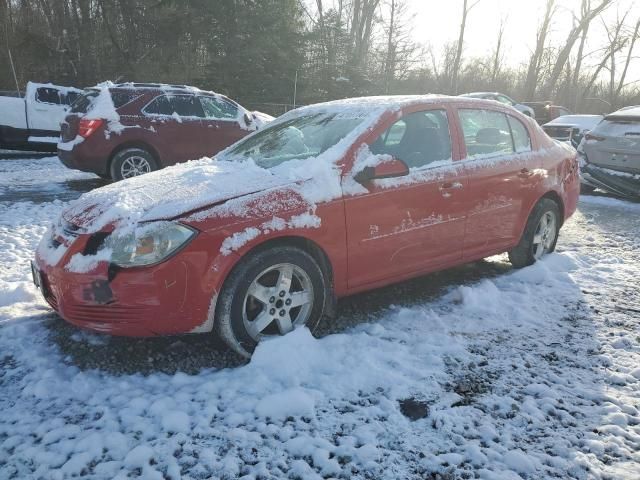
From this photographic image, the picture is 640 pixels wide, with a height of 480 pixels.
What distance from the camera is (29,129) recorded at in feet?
36.1

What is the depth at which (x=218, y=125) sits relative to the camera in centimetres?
901

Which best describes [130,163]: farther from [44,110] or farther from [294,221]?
[294,221]

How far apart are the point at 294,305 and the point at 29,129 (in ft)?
33.8

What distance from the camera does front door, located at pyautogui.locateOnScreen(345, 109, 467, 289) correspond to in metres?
3.44

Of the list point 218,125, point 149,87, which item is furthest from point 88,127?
point 218,125

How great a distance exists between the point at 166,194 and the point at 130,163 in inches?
219

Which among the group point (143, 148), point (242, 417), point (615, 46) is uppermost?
point (615, 46)

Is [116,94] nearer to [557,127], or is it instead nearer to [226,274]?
[226,274]

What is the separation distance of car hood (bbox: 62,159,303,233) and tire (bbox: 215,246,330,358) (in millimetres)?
441

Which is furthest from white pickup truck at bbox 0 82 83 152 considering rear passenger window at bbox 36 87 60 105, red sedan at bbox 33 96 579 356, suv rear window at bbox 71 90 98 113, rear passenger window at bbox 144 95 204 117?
red sedan at bbox 33 96 579 356

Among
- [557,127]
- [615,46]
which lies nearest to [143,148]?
[557,127]

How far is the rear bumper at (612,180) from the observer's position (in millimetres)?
7848

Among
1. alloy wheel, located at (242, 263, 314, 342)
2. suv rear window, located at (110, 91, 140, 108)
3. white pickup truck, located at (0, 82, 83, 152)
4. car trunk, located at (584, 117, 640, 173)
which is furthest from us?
white pickup truck, located at (0, 82, 83, 152)

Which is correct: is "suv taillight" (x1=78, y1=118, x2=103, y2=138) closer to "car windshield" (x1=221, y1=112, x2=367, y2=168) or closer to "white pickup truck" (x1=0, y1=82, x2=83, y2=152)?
"white pickup truck" (x1=0, y1=82, x2=83, y2=152)
